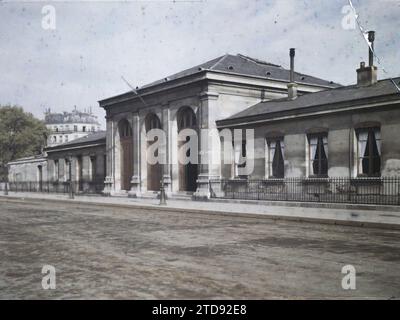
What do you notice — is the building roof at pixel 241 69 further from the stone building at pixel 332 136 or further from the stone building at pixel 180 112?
the stone building at pixel 332 136

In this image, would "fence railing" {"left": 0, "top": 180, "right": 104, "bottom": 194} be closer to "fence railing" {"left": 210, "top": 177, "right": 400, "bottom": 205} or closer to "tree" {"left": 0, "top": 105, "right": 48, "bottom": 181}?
"fence railing" {"left": 210, "top": 177, "right": 400, "bottom": 205}

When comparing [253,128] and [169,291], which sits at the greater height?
[253,128]

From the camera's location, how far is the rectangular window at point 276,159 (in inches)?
908

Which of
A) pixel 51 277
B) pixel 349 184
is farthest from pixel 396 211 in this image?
pixel 51 277

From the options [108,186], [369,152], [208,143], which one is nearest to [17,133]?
[108,186]

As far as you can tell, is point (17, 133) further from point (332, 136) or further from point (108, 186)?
point (332, 136)

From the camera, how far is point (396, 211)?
16.3 meters

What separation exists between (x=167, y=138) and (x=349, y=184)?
13.3 metres

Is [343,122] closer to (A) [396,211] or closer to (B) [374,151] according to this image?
(B) [374,151]

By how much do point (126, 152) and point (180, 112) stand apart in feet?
25.5

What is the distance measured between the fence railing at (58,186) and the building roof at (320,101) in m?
14.7

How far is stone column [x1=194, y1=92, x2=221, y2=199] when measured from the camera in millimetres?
26016

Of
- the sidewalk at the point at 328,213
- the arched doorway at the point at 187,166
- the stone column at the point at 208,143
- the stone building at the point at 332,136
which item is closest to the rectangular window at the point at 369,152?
the stone building at the point at 332,136

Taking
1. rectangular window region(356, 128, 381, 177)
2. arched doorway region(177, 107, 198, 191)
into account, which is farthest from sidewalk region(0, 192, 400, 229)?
arched doorway region(177, 107, 198, 191)
